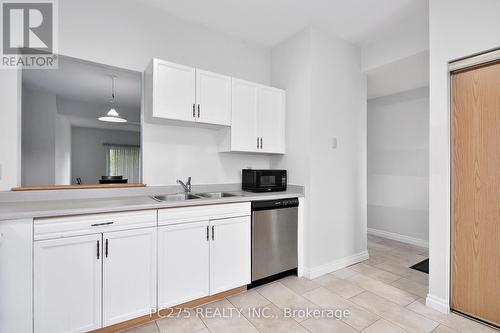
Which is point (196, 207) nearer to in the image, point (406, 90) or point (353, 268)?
point (353, 268)

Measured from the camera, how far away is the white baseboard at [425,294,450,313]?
2023 millimetres

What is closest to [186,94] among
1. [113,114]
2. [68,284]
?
[113,114]

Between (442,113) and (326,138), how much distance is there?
1109 mm

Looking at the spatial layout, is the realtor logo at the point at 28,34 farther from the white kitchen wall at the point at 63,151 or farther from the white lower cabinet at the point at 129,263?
the white lower cabinet at the point at 129,263

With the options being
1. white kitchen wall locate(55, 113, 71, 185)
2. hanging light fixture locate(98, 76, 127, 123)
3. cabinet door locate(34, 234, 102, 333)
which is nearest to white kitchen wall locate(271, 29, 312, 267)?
hanging light fixture locate(98, 76, 127, 123)

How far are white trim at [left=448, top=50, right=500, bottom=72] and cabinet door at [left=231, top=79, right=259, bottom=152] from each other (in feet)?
5.95

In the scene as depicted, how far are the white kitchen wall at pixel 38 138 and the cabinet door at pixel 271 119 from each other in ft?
6.49

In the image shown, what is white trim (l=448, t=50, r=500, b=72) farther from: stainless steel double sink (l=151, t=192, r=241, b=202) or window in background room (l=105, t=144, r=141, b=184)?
window in background room (l=105, t=144, r=141, b=184)

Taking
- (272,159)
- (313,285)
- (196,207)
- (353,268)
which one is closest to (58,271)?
(196,207)

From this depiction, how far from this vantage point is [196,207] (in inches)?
81.7

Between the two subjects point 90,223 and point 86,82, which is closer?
point 90,223

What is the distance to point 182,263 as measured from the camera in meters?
2.00

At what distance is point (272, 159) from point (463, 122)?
6.48 ft

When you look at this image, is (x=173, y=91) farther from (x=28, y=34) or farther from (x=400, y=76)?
(x=400, y=76)
